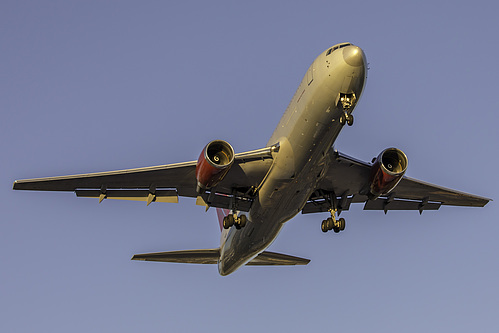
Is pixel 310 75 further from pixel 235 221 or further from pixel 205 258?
pixel 205 258

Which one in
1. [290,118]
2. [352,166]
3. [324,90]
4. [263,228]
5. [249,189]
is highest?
[324,90]

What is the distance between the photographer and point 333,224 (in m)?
26.2

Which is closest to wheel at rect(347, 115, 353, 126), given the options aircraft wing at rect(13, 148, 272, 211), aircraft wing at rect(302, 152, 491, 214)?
aircraft wing at rect(302, 152, 491, 214)

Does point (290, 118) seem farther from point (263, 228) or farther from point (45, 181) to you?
point (45, 181)

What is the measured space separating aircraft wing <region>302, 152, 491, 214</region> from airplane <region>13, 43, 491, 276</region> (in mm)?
44

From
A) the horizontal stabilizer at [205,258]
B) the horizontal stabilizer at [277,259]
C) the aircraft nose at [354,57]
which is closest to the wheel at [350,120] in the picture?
the aircraft nose at [354,57]

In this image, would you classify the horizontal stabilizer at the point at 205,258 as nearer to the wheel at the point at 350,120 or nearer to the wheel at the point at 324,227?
the wheel at the point at 324,227

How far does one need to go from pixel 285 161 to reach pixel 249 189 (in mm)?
2873

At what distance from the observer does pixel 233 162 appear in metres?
22.8

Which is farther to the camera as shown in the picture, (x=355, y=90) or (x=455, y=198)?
(x=455, y=198)

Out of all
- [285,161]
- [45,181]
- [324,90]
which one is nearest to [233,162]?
[285,161]

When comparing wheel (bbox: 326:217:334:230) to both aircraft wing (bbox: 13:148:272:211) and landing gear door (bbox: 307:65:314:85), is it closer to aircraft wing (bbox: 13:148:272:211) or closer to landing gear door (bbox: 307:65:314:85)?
aircraft wing (bbox: 13:148:272:211)

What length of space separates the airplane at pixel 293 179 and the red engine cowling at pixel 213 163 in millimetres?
36

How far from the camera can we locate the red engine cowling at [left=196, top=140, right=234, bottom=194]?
73.2 feet
